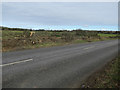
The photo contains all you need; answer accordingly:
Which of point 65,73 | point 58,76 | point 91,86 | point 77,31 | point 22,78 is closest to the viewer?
point 91,86

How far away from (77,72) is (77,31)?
33.0 meters

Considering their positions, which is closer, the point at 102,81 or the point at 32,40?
the point at 102,81

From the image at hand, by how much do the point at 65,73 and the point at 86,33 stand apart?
35372 mm

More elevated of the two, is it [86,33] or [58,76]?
[86,33]

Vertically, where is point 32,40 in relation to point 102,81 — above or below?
above

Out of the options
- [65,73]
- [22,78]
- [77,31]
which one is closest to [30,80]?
[22,78]

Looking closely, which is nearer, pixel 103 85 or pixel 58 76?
pixel 103 85

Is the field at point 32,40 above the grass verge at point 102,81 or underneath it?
above

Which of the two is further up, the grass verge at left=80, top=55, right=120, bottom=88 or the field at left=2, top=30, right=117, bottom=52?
the field at left=2, top=30, right=117, bottom=52

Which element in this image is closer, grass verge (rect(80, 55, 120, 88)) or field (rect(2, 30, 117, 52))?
grass verge (rect(80, 55, 120, 88))

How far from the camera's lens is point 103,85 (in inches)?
169

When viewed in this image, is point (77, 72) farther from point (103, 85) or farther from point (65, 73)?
point (103, 85)

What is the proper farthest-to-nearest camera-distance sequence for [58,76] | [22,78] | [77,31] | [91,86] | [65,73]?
[77,31] → [65,73] → [58,76] → [22,78] → [91,86]

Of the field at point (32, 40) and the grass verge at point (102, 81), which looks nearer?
the grass verge at point (102, 81)
